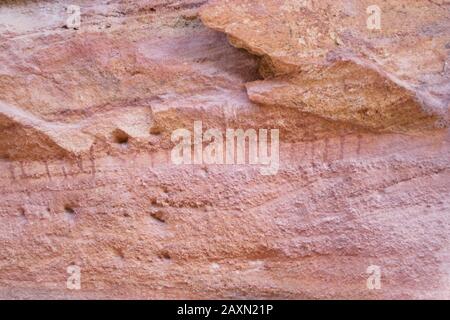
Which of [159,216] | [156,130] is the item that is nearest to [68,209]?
[159,216]

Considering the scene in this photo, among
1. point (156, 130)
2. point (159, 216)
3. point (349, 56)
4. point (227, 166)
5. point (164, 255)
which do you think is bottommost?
point (164, 255)

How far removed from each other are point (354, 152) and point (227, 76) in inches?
25.0

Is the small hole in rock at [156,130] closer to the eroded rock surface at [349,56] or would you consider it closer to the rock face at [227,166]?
the rock face at [227,166]

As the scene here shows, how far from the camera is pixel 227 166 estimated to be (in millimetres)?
2391

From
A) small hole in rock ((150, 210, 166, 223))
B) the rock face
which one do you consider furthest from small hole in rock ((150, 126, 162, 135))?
small hole in rock ((150, 210, 166, 223))

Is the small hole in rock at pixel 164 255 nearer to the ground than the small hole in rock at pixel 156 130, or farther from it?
nearer to the ground

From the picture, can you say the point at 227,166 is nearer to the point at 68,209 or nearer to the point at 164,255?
the point at 164,255

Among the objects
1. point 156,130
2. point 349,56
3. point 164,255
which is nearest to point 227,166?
point 156,130

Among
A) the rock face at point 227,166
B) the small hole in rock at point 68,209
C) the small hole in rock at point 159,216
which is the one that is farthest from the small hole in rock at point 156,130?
the small hole in rock at point 68,209

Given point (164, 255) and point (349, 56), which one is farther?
point (164, 255)

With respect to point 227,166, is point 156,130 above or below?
above

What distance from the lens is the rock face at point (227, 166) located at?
2.30 meters

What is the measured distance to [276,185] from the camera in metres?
2.38

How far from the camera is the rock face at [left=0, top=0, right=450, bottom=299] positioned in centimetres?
230
